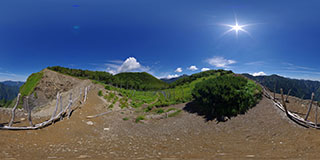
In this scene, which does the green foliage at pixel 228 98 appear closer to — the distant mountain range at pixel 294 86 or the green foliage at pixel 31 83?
the distant mountain range at pixel 294 86

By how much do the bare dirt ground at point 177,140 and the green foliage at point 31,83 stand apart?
11.2m

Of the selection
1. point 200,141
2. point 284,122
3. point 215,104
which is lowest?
point 200,141

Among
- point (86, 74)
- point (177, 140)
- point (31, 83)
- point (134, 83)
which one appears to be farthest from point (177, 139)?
point (134, 83)

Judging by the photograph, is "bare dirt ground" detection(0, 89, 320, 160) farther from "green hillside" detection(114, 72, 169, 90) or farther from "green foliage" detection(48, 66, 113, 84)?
"green hillside" detection(114, 72, 169, 90)

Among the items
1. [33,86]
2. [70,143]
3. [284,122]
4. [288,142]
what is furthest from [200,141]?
[33,86]

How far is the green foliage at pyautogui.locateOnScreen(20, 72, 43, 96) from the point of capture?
19672 mm

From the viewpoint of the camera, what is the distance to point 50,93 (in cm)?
1994

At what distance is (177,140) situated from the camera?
24.6ft

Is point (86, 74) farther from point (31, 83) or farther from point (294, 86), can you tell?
point (294, 86)

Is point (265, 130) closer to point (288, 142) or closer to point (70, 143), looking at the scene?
point (288, 142)

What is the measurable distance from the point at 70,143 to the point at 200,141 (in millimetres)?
6782

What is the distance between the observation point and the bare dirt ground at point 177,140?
4828mm

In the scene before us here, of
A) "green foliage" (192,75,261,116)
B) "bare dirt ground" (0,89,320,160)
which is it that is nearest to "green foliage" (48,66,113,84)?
"bare dirt ground" (0,89,320,160)

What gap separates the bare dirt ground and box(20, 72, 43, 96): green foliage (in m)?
11.2
